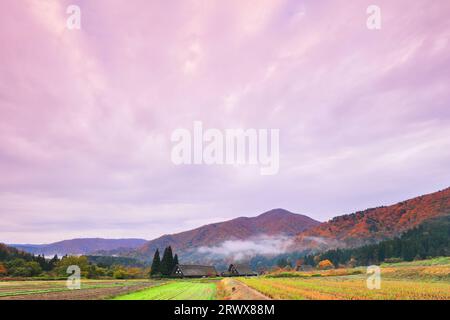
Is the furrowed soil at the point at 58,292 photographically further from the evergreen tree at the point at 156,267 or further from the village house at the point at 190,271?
the village house at the point at 190,271

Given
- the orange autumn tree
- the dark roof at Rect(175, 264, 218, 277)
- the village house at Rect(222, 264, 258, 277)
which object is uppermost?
the dark roof at Rect(175, 264, 218, 277)

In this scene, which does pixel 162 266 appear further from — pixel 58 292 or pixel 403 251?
pixel 403 251

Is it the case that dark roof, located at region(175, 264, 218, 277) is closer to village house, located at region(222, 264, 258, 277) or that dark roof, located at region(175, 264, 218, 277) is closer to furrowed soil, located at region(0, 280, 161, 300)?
village house, located at region(222, 264, 258, 277)

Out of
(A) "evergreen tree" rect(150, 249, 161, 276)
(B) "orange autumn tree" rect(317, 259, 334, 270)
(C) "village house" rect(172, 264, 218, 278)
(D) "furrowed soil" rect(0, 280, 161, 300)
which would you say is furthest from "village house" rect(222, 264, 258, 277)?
(D) "furrowed soil" rect(0, 280, 161, 300)

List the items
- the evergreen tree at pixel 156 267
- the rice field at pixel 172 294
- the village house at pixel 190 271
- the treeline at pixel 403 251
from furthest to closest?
the treeline at pixel 403 251 → the village house at pixel 190 271 → the evergreen tree at pixel 156 267 → the rice field at pixel 172 294

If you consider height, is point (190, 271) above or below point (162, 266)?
below

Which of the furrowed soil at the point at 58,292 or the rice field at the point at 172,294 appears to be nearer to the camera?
the furrowed soil at the point at 58,292

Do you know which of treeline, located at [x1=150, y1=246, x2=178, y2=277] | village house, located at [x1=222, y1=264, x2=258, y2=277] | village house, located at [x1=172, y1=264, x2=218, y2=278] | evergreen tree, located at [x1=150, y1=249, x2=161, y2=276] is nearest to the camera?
treeline, located at [x1=150, y1=246, x2=178, y2=277]

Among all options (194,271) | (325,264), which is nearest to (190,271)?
(194,271)

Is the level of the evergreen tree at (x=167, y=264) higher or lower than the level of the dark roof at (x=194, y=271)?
higher

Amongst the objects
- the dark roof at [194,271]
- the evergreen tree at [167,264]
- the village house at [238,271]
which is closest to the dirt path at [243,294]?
the evergreen tree at [167,264]

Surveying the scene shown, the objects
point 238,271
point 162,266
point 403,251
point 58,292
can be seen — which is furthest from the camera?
point 238,271
